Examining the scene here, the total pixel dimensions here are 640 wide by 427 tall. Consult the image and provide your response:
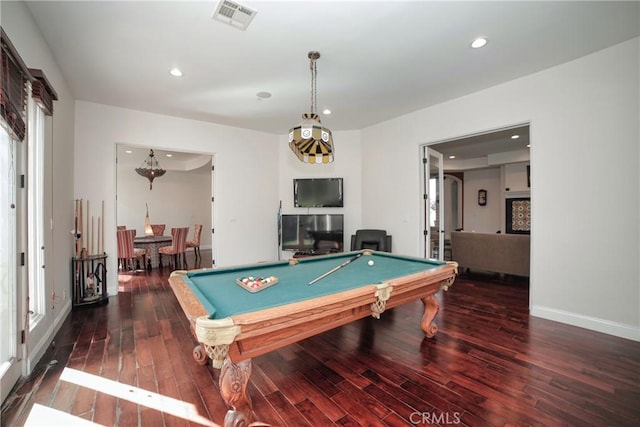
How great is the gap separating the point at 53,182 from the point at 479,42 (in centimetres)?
468

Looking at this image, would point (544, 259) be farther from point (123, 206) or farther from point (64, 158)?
point (123, 206)

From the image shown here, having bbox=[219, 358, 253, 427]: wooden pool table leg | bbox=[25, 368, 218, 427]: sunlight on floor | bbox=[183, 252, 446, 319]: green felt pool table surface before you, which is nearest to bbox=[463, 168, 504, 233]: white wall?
bbox=[183, 252, 446, 319]: green felt pool table surface

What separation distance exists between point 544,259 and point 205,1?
440 cm

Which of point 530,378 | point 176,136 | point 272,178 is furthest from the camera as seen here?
point 272,178

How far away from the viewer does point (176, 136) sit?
15.6ft

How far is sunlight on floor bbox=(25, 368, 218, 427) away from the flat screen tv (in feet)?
12.0

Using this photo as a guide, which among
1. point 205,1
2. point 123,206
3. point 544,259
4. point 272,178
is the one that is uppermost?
point 205,1

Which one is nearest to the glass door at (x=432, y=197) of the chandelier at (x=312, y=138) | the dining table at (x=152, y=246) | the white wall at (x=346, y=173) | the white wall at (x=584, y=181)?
the white wall at (x=584, y=181)

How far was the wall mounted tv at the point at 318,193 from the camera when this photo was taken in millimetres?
5574

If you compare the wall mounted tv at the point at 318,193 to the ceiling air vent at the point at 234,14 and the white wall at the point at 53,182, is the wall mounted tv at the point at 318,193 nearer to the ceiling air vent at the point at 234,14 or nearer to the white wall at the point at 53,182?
the ceiling air vent at the point at 234,14

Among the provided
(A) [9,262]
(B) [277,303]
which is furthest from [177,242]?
(B) [277,303]

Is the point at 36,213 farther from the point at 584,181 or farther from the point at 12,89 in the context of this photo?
the point at 584,181

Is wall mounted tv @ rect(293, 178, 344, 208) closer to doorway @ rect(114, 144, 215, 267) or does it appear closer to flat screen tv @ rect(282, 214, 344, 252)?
flat screen tv @ rect(282, 214, 344, 252)

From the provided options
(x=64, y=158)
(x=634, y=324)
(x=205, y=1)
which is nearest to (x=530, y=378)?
(x=634, y=324)
